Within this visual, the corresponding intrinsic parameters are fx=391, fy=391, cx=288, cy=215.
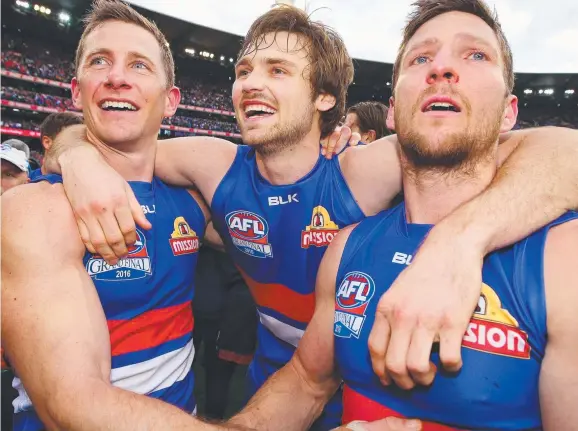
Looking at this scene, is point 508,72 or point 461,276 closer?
point 461,276

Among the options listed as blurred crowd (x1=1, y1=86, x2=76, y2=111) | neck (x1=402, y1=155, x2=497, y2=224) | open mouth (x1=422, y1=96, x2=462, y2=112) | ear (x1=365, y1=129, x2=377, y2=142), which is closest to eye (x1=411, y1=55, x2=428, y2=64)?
open mouth (x1=422, y1=96, x2=462, y2=112)

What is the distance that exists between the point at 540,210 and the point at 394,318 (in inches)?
25.9

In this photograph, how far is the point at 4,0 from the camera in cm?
1873

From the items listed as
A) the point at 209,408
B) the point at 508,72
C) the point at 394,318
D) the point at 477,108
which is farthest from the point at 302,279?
the point at 209,408

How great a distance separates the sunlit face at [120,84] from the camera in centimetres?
199

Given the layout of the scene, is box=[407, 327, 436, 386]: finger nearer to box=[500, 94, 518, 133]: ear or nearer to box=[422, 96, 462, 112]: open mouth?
box=[422, 96, 462, 112]: open mouth

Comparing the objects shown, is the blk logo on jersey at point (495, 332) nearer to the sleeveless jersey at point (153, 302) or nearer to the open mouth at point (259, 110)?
the sleeveless jersey at point (153, 302)

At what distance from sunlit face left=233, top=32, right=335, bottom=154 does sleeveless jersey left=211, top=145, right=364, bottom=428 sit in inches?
9.5

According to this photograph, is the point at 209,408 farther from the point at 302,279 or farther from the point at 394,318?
the point at 394,318

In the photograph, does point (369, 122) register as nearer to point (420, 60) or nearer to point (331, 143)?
point (331, 143)

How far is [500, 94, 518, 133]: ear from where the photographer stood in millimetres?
1751

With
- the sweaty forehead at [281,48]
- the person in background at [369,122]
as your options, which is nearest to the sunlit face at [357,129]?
the person in background at [369,122]

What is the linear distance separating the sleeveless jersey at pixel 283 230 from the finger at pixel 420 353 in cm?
102

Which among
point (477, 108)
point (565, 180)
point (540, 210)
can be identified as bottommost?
point (540, 210)
